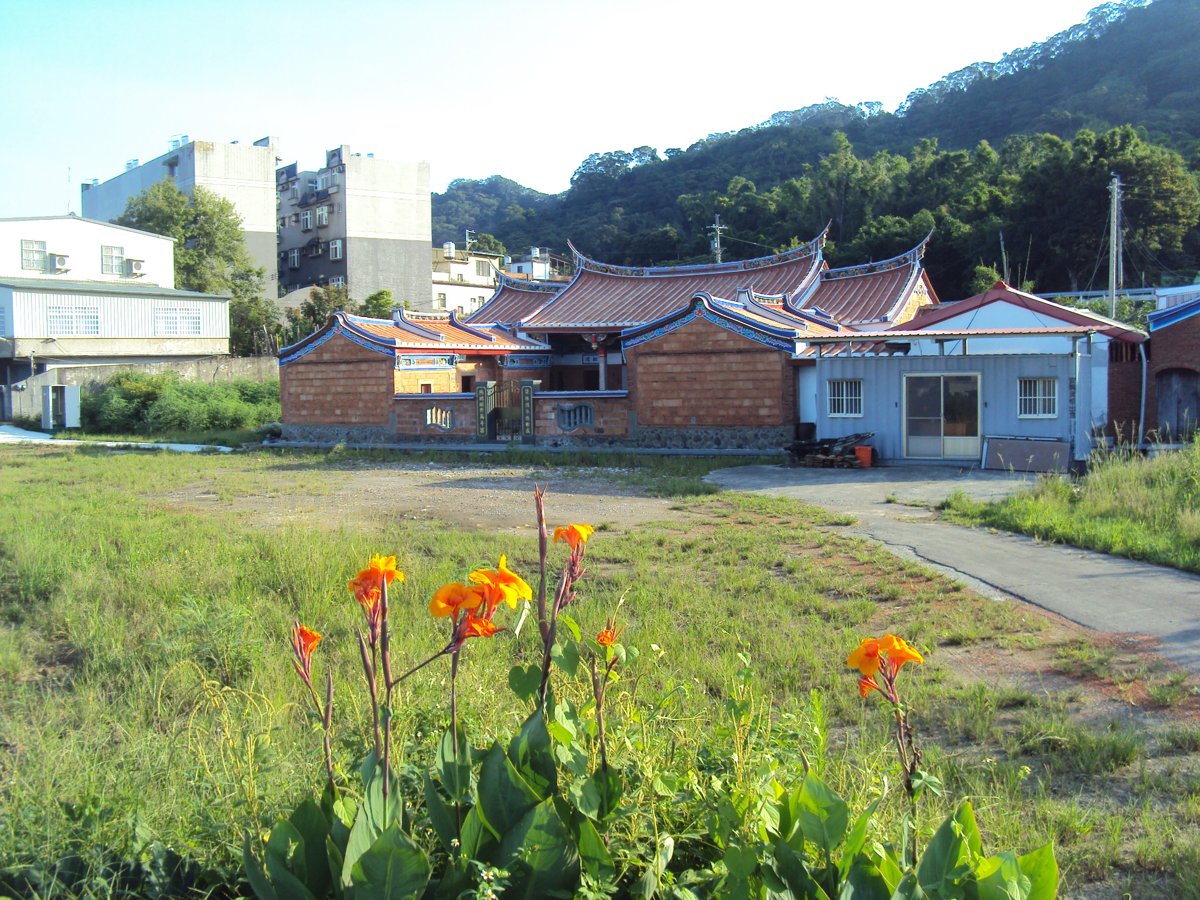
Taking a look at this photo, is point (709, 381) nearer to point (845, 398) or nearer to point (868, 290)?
point (845, 398)

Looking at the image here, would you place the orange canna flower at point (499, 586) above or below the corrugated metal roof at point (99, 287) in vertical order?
below

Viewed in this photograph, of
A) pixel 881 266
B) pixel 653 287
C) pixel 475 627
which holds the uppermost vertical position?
pixel 881 266

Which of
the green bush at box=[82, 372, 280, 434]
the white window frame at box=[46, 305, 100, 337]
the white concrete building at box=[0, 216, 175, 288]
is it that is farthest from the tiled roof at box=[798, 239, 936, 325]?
the white concrete building at box=[0, 216, 175, 288]

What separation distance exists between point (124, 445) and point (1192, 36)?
2405 inches

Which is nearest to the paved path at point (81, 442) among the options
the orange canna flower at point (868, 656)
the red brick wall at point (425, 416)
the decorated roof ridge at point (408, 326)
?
the red brick wall at point (425, 416)

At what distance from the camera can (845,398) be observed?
1942 cm

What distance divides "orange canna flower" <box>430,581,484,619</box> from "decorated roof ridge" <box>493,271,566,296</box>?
101 feet

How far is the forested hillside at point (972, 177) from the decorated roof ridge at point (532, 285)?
13.7m

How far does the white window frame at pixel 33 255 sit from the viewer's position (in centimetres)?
3838

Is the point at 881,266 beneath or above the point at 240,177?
beneath

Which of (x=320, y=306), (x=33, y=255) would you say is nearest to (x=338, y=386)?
(x=320, y=306)

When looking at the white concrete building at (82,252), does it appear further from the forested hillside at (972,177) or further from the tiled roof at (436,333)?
the forested hillside at (972,177)

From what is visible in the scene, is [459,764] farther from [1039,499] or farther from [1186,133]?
[1186,133]

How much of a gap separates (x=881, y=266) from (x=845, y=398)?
1027 centimetres
